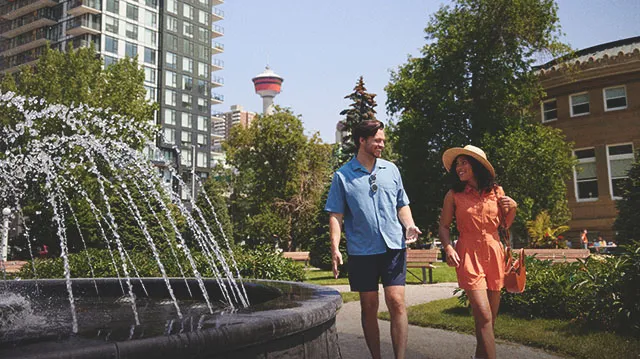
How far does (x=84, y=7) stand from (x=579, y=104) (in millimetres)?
49564

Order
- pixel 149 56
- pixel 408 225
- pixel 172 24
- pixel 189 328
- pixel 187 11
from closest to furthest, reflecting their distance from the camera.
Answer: pixel 189 328
pixel 408 225
pixel 149 56
pixel 172 24
pixel 187 11

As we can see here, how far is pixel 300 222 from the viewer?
127 feet

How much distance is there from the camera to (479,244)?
4613 millimetres

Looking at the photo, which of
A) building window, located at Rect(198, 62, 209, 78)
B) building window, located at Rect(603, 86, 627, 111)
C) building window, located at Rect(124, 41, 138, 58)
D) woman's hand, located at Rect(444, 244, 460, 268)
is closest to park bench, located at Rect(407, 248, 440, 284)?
woman's hand, located at Rect(444, 244, 460, 268)

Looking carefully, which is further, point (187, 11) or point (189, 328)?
point (187, 11)

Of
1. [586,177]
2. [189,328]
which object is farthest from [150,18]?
[189,328]

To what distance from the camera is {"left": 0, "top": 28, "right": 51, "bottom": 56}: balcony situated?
6153cm

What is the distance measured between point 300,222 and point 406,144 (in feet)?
38.0

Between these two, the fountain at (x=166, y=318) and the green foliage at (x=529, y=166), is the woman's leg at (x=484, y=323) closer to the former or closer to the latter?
the fountain at (x=166, y=318)

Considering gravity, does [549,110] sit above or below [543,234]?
above

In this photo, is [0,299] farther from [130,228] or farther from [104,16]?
[104,16]

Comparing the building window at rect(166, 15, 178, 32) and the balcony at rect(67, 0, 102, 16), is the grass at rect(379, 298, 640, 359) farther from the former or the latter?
the building window at rect(166, 15, 178, 32)

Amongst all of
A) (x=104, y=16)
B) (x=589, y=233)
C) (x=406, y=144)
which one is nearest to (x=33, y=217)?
(x=406, y=144)

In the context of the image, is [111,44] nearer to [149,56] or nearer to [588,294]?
[149,56]
